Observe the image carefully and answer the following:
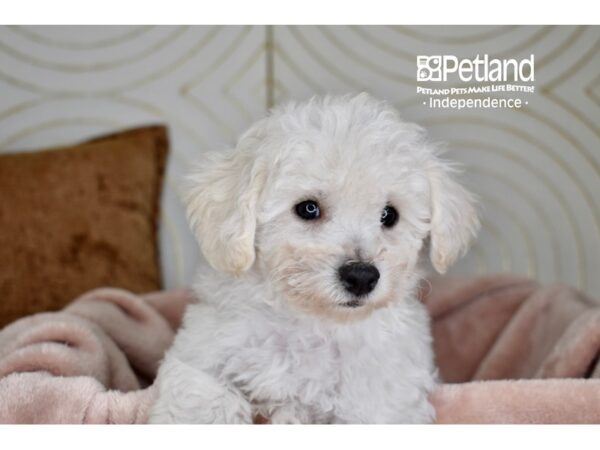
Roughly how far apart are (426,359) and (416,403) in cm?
17

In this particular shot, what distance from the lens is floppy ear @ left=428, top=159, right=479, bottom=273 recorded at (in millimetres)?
1848

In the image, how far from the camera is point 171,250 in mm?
2939

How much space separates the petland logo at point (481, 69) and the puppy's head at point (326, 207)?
1.00 feet

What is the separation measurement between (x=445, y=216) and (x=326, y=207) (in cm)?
32

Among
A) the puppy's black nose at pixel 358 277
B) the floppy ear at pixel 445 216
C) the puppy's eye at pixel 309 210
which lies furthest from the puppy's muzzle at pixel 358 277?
the floppy ear at pixel 445 216

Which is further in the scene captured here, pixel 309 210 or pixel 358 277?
pixel 309 210

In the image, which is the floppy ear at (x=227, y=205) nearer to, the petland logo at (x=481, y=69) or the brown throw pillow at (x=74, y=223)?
the petland logo at (x=481, y=69)

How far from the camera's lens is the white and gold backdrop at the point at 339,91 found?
7.23 feet

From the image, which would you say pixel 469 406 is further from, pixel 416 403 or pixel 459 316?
pixel 459 316

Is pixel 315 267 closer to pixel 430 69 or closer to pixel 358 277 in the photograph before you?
pixel 358 277

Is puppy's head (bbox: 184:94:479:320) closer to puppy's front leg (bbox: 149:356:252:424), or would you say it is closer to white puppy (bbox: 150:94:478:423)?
white puppy (bbox: 150:94:478:423)

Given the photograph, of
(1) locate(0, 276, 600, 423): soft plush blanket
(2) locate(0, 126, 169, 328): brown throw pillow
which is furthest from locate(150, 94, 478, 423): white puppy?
(2) locate(0, 126, 169, 328): brown throw pillow

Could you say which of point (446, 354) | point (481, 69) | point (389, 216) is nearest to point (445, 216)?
point (389, 216)

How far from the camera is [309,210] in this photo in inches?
67.2
